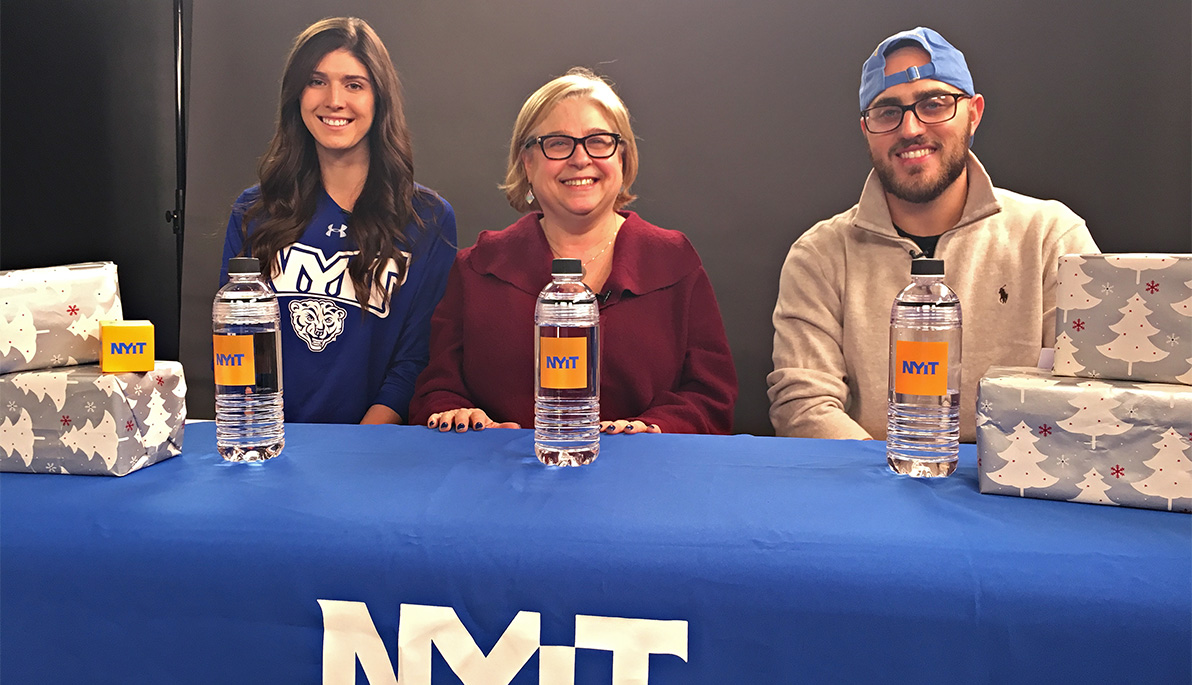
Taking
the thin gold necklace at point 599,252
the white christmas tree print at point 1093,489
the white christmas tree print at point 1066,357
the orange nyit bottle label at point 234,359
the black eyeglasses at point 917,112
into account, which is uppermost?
the black eyeglasses at point 917,112

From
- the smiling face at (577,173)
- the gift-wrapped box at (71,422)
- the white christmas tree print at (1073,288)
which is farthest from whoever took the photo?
the smiling face at (577,173)

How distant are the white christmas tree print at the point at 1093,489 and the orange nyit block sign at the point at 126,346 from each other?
4.95 ft

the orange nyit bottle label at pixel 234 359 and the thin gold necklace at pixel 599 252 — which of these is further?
the thin gold necklace at pixel 599 252

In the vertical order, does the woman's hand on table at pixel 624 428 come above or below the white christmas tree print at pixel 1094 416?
below

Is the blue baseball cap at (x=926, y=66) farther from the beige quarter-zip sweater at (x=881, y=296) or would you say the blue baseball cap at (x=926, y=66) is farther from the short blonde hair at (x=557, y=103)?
the short blonde hair at (x=557, y=103)

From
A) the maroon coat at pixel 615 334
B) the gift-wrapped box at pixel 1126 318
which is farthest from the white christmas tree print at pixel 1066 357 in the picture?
the maroon coat at pixel 615 334

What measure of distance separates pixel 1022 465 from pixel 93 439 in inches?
58.7

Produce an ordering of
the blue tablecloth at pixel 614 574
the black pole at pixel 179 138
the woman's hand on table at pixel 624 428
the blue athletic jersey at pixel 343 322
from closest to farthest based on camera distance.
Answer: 1. the blue tablecloth at pixel 614 574
2. the woman's hand on table at pixel 624 428
3. the blue athletic jersey at pixel 343 322
4. the black pole at pixel 179 138

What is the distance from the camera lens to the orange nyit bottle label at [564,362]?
1.35 meters

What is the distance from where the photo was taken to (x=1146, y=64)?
200cm

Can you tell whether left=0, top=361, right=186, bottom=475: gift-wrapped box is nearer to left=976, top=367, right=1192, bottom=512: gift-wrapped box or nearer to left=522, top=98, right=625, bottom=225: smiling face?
left=522, top=98, right=625, bottom=225: smiling face

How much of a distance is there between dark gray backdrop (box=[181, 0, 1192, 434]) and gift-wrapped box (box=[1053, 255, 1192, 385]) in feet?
3.31

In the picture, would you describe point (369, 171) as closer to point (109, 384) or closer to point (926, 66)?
point (109, 384)

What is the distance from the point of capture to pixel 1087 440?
112 centimetres
